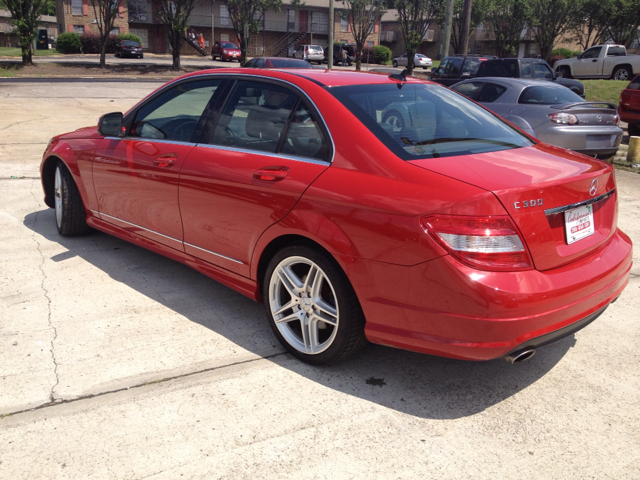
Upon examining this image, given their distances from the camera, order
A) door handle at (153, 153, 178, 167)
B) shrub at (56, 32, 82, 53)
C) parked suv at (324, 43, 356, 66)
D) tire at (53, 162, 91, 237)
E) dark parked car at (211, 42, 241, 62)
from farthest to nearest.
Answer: shrub at (56, 32, 82, 53) < parked suv at (324, 43, 356, 66) < dark parked car at (211, 42, 241, 62) < tire at (53, 162, 91, 237) < door handle at (153, 153, 178, 167)

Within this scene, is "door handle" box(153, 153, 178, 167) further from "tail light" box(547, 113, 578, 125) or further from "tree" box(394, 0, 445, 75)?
"tree" box(394, 0, 445, 75)

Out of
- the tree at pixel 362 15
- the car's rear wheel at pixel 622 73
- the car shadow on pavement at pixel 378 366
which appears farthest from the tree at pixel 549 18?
the car shadow on pavement at pixel 378 366

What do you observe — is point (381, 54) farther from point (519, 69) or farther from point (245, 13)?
point (519, 69)

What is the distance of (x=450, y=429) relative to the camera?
296 cm

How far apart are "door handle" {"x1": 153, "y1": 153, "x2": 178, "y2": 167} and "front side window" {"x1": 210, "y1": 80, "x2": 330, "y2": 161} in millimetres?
339

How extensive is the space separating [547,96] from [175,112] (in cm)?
714

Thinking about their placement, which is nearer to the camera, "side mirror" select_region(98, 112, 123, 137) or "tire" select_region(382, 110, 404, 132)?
"tire" select_region(382, 110, 404, 132)

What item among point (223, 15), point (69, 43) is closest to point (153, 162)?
point (69, 43)

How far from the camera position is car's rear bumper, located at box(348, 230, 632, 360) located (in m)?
2.73

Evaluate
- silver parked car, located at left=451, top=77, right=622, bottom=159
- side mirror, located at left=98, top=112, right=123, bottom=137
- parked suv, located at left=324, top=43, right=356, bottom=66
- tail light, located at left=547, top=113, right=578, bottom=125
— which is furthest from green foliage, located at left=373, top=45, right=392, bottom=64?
side mirror, located at left=98, top=112, right=123, bottom=137

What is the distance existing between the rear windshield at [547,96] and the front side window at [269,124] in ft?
23.3

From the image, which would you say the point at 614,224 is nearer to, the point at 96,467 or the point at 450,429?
the point at 450,429

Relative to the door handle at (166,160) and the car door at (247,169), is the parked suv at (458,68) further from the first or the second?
the car door at (247,169)

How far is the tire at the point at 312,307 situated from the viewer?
3.19 metres
